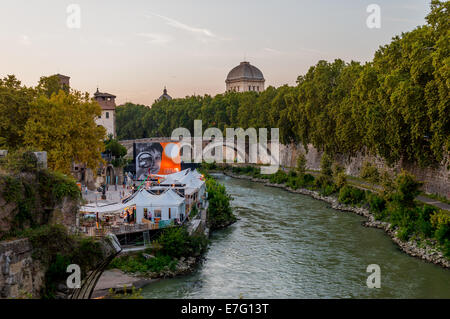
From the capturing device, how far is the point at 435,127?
80.3 feet

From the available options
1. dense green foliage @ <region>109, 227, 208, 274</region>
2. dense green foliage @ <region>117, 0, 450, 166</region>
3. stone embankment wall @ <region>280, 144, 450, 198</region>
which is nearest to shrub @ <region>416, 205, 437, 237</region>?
dense green foliage @ <region>117, 0, 450, 166</region>

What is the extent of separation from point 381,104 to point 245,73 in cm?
9705

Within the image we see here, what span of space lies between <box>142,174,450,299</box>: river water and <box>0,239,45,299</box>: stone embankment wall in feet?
12.7

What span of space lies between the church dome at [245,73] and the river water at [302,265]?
97.6m

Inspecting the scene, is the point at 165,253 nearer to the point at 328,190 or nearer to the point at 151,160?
the point at 151,160

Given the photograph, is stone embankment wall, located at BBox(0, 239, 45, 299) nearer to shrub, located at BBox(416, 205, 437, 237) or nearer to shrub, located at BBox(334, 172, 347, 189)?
shrub, located at BBox(416, 205, 437, 237)

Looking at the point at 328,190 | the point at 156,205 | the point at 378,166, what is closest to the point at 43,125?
the point at 156,205

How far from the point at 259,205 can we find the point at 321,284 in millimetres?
19054

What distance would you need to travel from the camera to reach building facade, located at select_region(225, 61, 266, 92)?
126 metres

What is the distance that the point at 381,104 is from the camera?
31.6 meters

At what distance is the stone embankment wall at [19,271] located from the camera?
1370cm

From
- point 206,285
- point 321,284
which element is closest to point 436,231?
point 321,284

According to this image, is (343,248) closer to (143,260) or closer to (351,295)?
(351,295)

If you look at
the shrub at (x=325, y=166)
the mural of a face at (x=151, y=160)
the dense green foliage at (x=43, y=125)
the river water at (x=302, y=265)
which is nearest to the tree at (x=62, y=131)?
the dense green foliage at (x=43, y=125)
